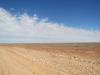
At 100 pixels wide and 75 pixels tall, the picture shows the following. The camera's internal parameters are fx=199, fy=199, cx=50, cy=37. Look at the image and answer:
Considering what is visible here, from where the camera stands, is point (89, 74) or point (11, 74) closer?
point (11, 74)

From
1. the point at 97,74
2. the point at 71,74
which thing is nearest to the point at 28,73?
the point at 71,74

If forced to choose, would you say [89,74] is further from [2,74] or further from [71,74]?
[2,74]

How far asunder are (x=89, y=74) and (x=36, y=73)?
154 inches

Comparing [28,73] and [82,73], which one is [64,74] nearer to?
[82,73]

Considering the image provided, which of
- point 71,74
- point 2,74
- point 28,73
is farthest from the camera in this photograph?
point 71,74

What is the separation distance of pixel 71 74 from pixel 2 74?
492 cm

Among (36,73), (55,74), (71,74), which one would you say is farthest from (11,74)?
(71,74)

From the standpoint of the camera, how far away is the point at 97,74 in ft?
48.2

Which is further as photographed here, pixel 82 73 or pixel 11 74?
pixel 82 73

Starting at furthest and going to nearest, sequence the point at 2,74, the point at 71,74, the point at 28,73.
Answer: the point at 71,74, the point at 28,73, the point at 2,74

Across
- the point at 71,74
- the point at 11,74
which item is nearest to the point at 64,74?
the point at 71,74

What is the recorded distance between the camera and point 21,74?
1278 cm

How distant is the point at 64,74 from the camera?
46.1 feet

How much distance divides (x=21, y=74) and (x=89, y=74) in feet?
16.4
